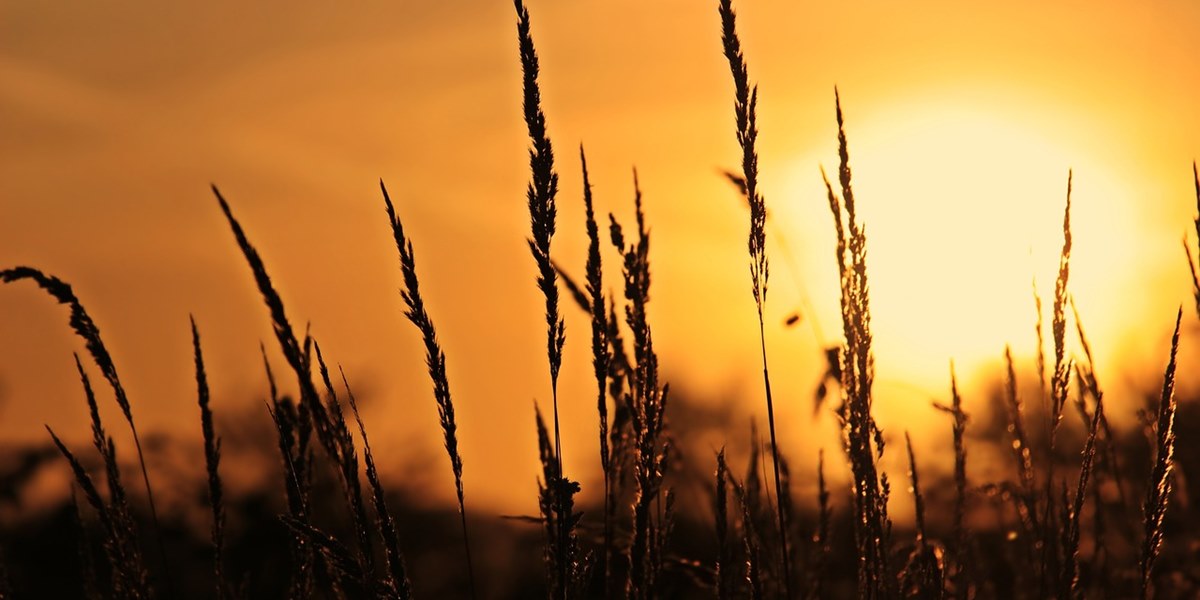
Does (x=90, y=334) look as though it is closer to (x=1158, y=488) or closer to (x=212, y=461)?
(x=212, y=461)

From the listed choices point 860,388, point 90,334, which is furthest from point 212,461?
point 860,388

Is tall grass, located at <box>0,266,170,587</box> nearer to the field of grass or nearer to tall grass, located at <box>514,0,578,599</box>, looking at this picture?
the field of grass

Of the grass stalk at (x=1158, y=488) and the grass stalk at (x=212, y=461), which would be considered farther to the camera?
the grass stalk at (x=212, y=461)

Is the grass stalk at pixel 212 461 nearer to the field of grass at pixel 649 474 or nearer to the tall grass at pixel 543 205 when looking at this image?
the field of grass at pixel 649 474

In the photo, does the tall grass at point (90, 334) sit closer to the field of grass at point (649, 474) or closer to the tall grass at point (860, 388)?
the field of grass at point (649, 474)

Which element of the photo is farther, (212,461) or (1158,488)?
(212,461)

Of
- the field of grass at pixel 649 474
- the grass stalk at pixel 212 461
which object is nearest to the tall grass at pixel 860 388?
the field of grass at pixel 649 474

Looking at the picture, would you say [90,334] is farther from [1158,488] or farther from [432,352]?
[1158,488]

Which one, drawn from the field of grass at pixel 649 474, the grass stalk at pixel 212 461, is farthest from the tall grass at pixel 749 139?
the grass stalk at pixel 212 461

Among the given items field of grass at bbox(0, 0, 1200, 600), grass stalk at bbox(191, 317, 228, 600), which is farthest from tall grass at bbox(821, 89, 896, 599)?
grass stalk at bbox(191, 317, 228, 600)

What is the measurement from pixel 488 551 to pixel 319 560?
236 inches

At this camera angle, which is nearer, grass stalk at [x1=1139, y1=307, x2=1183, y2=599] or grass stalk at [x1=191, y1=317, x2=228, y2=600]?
grass stalk at [x1=1139, y1=307, x2=1183, y2=599]

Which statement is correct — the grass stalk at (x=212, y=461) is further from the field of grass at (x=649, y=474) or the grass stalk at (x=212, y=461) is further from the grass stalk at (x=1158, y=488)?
the grass stalk at (x=1158, y=488)

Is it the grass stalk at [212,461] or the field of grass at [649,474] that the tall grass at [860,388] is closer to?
the field of grass at [649,474]
